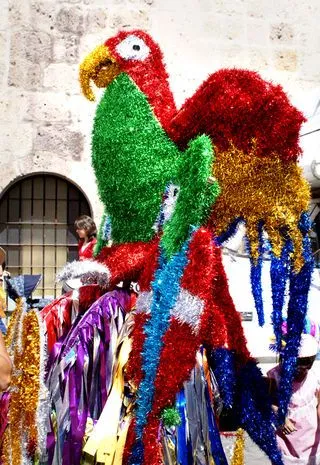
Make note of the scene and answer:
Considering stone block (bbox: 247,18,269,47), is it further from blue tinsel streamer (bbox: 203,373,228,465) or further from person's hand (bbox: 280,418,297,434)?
blue tinsel streamer (bbox: 203,373,228,465)

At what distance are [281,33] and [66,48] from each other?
2.58m

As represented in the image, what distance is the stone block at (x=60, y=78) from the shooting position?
23.7 feet

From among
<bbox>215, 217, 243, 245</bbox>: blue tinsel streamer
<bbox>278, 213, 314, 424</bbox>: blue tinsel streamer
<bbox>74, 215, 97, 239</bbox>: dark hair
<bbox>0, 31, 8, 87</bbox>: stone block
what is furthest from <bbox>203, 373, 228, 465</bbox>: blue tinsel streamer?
<bbox>0, 31, 8, 87</bbox>: stone block

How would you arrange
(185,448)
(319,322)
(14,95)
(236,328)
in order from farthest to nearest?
(14,95) < (319,322) < (236,328) < (185,448)

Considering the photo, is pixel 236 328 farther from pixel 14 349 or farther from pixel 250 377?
pixel 14 349

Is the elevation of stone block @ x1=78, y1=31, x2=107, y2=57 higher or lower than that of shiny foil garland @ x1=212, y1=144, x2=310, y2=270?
higher

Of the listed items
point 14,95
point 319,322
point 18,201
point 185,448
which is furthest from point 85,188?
point 185,448

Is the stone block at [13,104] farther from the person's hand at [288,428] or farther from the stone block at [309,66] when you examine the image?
the person's hand at [288,428]

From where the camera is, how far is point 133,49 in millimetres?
2584

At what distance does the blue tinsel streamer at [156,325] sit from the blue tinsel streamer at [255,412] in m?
0.40

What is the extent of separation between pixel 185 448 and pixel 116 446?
0.23m

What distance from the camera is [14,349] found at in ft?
8.10

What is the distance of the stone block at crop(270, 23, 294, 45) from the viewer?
25.6ft

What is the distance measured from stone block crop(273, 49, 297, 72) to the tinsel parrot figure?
18.9ft
